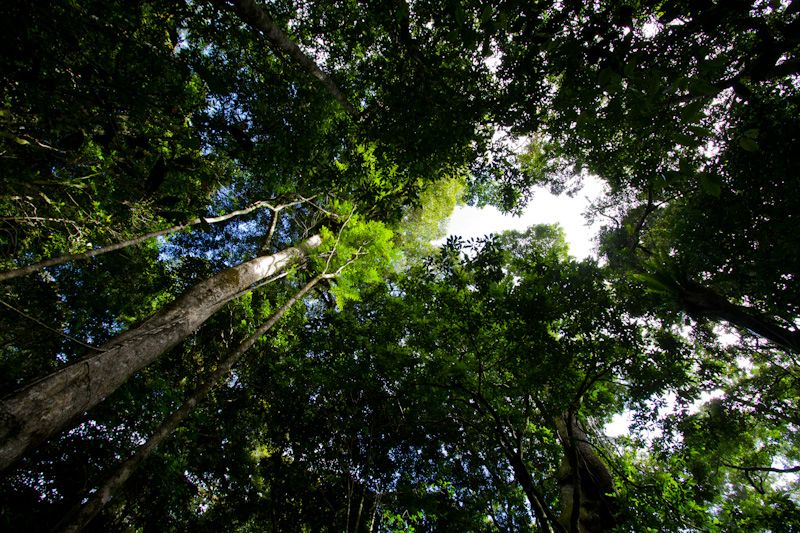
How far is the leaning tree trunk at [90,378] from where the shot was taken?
2076 millimetres

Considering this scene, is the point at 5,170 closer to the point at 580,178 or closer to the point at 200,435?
the point at 200,435

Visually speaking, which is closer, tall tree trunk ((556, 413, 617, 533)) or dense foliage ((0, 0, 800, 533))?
dense foliage ((0, 0, 800, 533))

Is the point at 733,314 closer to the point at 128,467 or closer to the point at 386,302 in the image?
the point at 386,302

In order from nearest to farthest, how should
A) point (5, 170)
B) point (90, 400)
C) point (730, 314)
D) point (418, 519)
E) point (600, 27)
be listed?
1. point (600, 27)
2. point (90, 400)
3. point (5, 170)
4. point (418, 519)
5. point (730, 314)

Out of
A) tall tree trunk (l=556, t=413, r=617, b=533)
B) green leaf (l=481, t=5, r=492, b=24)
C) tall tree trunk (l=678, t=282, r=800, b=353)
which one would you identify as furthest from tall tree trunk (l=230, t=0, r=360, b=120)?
tall tree trunk (l=678, t=282, r=800, b=353)

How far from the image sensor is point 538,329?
4688mm

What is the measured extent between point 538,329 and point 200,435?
794 centimetres

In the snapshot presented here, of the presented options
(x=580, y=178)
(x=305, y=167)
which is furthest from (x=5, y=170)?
(x=580, y=178)

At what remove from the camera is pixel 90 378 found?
2.57 metres

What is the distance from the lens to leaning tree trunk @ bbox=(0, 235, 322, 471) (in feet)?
6.81

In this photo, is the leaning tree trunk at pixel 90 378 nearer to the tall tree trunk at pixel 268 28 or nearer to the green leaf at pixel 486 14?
the tall tree trunk at pixel 268 28

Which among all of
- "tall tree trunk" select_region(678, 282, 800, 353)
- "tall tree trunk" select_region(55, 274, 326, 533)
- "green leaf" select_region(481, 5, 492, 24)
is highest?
"tall tree trunk" select_region(678, 282, 800, 353)

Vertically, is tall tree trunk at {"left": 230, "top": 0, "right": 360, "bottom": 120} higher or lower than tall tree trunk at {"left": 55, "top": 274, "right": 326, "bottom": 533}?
higher

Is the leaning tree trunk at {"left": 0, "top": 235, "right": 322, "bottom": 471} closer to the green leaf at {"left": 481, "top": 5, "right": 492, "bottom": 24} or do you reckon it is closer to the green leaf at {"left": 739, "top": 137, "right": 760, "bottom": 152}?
the green leaf at {"left": 481, "top": 5, "right": 492, "bottom": 24}
